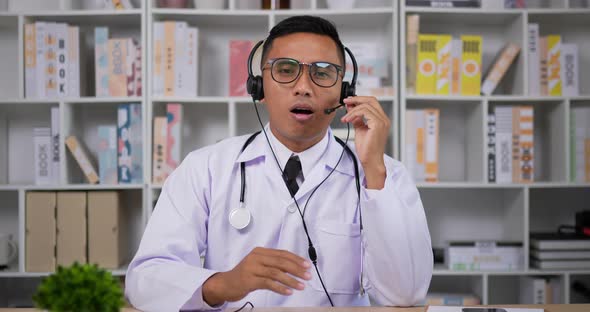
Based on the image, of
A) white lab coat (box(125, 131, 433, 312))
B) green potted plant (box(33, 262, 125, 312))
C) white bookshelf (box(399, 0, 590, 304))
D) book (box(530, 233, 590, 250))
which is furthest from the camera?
white bookshelf (box(399, 0, 590, 304))

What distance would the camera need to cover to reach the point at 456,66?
2.61 m

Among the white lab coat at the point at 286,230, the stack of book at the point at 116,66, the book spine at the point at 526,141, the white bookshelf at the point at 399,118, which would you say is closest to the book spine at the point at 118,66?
the stack of book at the point at 116,66

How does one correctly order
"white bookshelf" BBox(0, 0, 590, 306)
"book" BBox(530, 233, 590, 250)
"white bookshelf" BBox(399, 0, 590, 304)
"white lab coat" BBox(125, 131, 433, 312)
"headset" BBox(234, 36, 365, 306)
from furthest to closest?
"white bookshelf" BBox(399, 0, 590, 304) < "white bookshelf" BBox(0, 0, 590, 306) < "book" BBox(530, 233, 590, 250) < "headset" BBox(234, 36, 365, 306) < "white lab coat" BBox(125, 131, 433, 312)

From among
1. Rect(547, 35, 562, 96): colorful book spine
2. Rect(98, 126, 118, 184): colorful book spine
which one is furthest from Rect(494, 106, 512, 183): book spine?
Rect(98, 126, 118, 184): colorful book spine

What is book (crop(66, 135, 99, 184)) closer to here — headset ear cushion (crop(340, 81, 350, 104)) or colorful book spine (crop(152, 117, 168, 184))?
colorful book spine (crop(152, 117, 168, 184))

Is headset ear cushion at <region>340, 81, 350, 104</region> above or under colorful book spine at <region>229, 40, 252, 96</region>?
under

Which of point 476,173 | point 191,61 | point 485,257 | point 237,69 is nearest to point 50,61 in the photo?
point 191,61

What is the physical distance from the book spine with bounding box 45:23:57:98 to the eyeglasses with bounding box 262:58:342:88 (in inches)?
60.9

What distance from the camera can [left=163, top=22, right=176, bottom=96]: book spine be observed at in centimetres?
258

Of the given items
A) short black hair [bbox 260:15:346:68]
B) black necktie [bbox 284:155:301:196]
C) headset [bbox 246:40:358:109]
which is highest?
short black hair [bbox 260:15:346:68]

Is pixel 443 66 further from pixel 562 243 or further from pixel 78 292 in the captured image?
pixel 78 292

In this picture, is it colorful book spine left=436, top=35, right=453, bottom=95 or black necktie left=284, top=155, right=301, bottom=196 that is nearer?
black necktie left=284, top=155, right=301, bottom=196

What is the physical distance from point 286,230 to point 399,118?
1334mm

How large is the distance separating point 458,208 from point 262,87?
1751 mm
